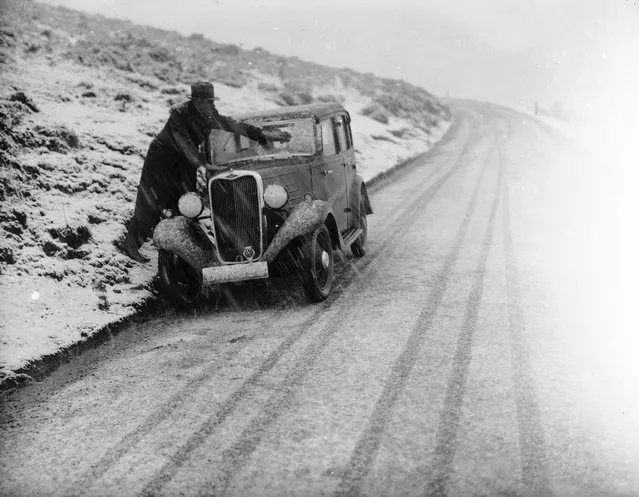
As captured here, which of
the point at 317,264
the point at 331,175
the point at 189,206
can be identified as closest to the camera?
the point at 317,264

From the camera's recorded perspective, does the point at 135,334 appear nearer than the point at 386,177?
Yes

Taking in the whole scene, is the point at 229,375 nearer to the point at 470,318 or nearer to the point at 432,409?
the point at 432,409

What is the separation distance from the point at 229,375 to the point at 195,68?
55.0ft

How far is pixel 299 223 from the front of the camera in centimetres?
629

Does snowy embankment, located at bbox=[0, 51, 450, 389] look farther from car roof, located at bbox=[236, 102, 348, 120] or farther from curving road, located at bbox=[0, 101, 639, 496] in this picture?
car roof, located at bbox=[236, 102, 348, 120]

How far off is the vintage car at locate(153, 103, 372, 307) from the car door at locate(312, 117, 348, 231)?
Result: 3cm

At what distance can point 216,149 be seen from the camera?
23.5ft

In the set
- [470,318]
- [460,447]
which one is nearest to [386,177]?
[470,318]

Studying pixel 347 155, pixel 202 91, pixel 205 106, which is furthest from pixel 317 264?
pixel 347 155

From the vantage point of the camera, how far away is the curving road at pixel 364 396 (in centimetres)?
327

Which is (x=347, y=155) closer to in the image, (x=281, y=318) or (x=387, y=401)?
(x=281, y=318)

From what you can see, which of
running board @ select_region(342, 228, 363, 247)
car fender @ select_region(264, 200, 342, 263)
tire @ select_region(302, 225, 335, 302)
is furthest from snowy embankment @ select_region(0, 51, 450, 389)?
running board @ select_region(342, 228, 363, 247)

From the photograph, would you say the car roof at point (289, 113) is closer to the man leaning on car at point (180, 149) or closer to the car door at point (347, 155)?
the man leaning on car at point (180, 149)

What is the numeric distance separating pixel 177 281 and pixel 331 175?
234 cm
